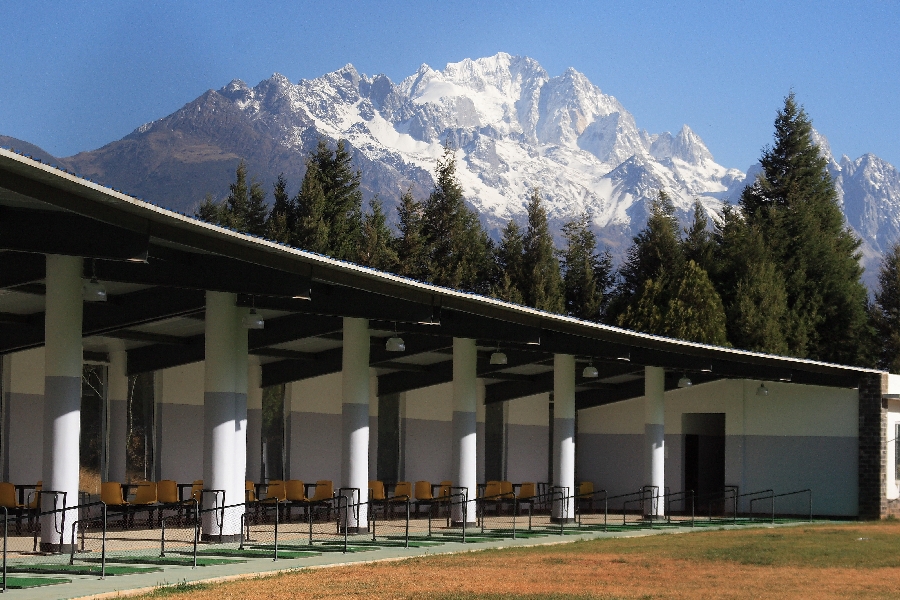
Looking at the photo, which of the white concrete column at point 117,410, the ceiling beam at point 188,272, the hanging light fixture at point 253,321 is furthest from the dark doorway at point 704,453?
the ceiling beam at point 188,272

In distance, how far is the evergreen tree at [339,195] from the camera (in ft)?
194

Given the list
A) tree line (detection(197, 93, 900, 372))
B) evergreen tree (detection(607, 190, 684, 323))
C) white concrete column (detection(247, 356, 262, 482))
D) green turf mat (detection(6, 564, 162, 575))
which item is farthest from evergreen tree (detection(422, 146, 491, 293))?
green turf mat (detection(6, 564, 162, 575))

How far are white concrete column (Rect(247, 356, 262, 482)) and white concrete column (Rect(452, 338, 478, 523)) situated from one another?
15.8 feet

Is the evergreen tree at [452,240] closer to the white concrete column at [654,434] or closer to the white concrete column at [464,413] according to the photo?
the white concrete column at [654,434]

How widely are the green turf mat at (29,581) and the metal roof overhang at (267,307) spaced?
143 inches

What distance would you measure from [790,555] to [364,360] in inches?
303

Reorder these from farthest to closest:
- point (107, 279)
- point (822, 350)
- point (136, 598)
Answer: point (822, 350), point (107, 279), point (136, 598)

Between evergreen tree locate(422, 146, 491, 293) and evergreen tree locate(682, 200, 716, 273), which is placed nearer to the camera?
evergreen tree locate(422, 146, 491, 293)

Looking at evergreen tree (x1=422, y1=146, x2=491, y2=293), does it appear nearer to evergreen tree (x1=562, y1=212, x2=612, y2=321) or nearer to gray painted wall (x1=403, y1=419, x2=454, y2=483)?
evergreen tree (x1=562, y1=212, x2=612, y2=321)

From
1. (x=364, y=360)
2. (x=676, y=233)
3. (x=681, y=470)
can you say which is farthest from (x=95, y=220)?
(x=676, y=233)

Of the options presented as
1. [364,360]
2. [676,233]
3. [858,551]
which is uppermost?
[676,233]

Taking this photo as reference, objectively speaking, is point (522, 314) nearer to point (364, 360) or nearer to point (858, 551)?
point (364, 360)

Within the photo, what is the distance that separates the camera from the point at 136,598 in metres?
13.5

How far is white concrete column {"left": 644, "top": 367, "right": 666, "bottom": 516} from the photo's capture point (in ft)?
103
